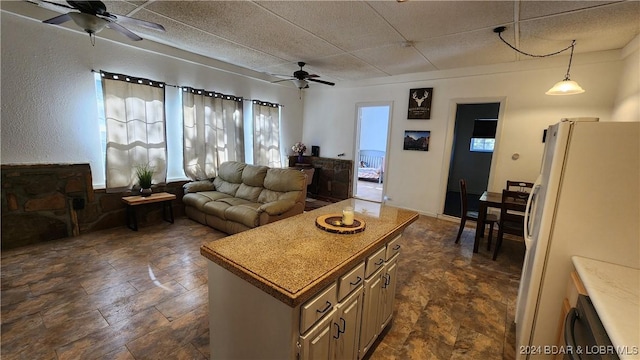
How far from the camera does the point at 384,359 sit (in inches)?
67.6

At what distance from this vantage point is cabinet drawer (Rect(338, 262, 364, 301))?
1.27m

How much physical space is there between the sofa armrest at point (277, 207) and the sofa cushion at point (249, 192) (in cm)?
60

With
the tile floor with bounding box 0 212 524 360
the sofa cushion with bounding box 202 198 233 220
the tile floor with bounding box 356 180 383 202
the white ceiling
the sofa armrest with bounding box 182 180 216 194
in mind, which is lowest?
the tile floor with bounding box 0 212 524 360

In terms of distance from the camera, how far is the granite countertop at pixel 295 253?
1.05 meters

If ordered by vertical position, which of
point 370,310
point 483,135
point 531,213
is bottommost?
point 370,310

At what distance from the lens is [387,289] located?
5.83ft

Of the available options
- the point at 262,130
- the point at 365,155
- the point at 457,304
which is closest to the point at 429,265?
the point at 457,304

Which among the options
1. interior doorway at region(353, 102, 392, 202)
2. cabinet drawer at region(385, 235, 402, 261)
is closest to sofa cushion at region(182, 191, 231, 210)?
cabinet drawer at region(385, 235, 402, 261)

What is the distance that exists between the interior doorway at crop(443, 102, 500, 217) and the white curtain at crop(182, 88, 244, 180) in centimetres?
526

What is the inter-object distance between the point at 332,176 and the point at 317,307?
17.0 ft

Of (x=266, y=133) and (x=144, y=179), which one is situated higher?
(x=266, y=133)

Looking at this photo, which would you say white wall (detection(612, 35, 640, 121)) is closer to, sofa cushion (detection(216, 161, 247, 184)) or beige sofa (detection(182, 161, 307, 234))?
beige sofa (detection(182, 161, 307, 234))

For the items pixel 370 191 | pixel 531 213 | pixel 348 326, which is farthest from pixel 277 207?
pixel 370 191

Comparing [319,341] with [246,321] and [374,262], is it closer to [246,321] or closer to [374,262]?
[246,321]
